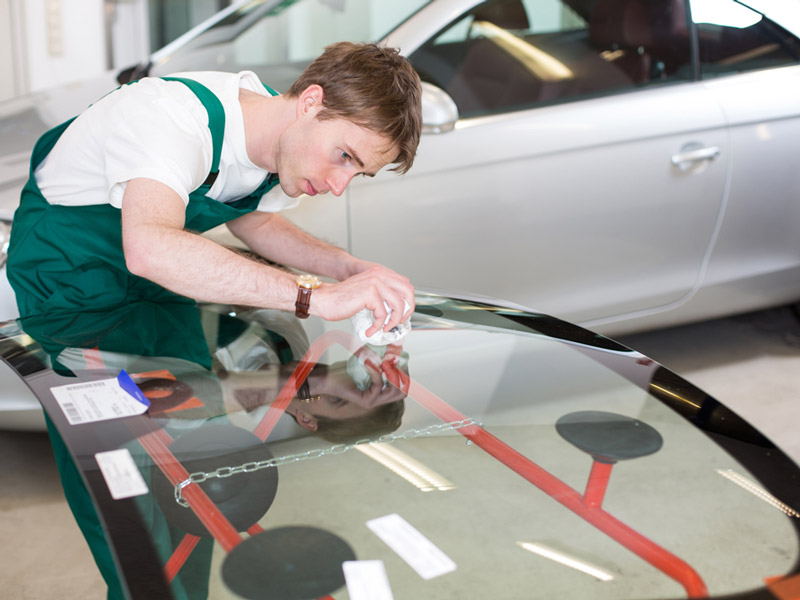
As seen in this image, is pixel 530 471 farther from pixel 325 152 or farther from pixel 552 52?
pixel 552 52

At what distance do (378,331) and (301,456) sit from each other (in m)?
0.39

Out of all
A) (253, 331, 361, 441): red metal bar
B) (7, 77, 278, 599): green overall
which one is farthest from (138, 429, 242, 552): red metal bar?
(7, 77, 278, 599): green overall

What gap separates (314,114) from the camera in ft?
4.51

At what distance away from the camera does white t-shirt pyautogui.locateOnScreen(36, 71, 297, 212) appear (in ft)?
4.19

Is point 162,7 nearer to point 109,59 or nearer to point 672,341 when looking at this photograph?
point 109,59

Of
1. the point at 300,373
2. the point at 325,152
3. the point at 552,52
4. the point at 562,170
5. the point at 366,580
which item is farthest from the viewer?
the point at 552,52

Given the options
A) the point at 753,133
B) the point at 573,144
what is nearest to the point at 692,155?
the point at 753,133

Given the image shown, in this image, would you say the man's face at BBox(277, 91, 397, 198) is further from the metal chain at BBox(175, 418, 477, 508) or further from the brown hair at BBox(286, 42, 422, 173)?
the metal chain at BBox(175, 418, 477, 508)

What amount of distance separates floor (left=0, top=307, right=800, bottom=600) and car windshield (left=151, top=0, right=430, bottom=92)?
1.14 metres

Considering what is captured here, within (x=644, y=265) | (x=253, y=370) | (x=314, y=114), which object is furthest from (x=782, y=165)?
(x=253, y=370)

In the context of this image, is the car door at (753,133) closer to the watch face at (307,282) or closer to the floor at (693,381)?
the floor at (693,381)

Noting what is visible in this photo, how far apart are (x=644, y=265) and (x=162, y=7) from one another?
375 cm

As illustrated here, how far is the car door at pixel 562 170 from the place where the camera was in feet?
7.02

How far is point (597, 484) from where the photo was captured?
936 millimetres
